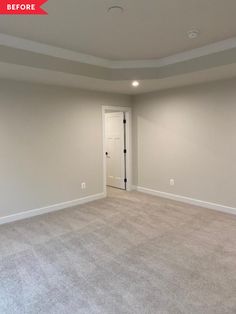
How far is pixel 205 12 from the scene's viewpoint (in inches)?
96.5

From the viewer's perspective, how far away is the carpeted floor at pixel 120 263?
2084 millimetres

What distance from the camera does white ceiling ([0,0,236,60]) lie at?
91.2 inches

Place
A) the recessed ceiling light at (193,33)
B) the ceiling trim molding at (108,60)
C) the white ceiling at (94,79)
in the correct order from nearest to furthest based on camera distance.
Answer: the recessed ceiling light at (193,33)
the ceiling trim molding at (108,60)
the white ceiling at (94,79)

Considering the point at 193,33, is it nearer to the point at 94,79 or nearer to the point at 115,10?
the point at 115,10

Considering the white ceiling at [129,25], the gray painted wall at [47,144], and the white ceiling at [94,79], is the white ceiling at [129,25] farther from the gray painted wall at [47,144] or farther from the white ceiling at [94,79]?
the gray painted wall at [47,144]

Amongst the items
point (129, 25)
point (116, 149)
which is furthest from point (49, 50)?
point (116, 149)

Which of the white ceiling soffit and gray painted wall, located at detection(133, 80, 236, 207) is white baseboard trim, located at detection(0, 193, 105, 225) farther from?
the white ceiling soffit

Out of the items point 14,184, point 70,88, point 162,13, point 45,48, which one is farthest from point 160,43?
point 14,184

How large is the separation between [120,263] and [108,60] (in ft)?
10.2

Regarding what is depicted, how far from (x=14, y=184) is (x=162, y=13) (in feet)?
11.0

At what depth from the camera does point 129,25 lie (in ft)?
8.93

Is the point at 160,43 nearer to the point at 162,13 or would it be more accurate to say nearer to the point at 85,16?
the point at 162,13

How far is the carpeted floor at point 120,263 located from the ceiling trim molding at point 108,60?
261cm

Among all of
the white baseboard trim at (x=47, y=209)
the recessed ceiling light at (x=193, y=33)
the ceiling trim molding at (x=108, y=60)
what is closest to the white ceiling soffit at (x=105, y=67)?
the ceiling trim molding at (x=108, y=60)
